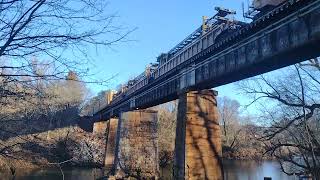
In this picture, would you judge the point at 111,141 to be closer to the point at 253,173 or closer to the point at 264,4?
the point at 253,173

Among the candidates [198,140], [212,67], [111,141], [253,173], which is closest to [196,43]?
[212,67]

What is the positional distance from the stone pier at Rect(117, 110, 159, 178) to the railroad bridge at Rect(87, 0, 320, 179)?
147mm

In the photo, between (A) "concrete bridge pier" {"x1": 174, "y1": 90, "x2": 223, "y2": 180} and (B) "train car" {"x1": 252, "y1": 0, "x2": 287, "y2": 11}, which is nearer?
(B) "train car" {"x1": 252, "y1": 0, "x2": 287, "y2": 11}

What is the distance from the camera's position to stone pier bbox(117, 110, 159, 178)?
38562 millimetres

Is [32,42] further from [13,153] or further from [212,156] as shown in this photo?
[212,156]

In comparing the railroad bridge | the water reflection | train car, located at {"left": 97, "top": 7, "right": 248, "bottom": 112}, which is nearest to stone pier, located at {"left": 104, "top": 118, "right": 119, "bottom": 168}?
the railroad bridge

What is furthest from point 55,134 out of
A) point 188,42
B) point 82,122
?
point 188,42

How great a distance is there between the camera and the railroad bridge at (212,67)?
15688 mm

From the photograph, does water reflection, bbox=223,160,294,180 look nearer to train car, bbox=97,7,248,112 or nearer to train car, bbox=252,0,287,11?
train car, bbox=97,7,248,112

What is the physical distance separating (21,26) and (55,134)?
63608mm

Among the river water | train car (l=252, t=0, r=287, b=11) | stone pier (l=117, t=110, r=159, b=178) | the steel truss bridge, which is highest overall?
train car (l=252, t=0, r=287, b=11)

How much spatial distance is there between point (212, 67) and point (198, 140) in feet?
15.2

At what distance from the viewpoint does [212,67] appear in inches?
897

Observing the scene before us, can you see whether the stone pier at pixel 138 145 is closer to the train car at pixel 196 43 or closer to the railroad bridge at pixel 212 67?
A: the railroad bridge at pixel 212 67
